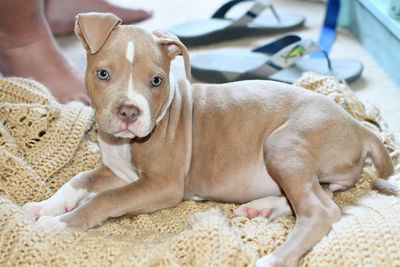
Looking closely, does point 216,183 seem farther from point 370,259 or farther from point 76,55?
point 76,55

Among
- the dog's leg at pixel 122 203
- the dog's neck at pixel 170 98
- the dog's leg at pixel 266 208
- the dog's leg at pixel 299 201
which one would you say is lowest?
the dog's leg at pixel 266 208

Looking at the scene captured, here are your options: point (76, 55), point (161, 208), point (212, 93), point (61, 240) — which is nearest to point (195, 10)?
point (76, 55)

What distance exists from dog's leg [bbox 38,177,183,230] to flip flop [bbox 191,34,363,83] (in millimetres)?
1525

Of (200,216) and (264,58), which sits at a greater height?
(200,216)

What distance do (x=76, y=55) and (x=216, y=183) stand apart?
2.36m

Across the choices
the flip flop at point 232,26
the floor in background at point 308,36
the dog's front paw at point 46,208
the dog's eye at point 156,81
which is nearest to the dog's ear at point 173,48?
the dog's eye at point 156,81

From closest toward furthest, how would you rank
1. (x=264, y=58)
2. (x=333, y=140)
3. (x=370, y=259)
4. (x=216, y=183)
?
1. (x=370, y=259)
2. (x=333, y=140)
3. (x=216, y=183)
4. (x=264, y=58)

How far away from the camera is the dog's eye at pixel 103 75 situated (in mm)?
2283

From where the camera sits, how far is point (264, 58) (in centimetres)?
423

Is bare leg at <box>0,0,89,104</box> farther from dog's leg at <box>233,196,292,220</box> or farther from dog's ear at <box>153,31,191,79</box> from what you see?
dog's leg at <box>233,196,292,220</box>

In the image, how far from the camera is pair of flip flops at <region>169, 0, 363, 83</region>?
3.82 metres

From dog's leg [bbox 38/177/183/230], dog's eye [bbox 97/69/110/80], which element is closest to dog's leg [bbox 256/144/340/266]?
dog's leg [bbox 38/177/183/230]

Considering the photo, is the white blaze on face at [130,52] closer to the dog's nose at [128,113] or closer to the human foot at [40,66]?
the dog's nose at [128,113]

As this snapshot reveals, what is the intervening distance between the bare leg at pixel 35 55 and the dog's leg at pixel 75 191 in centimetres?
89
